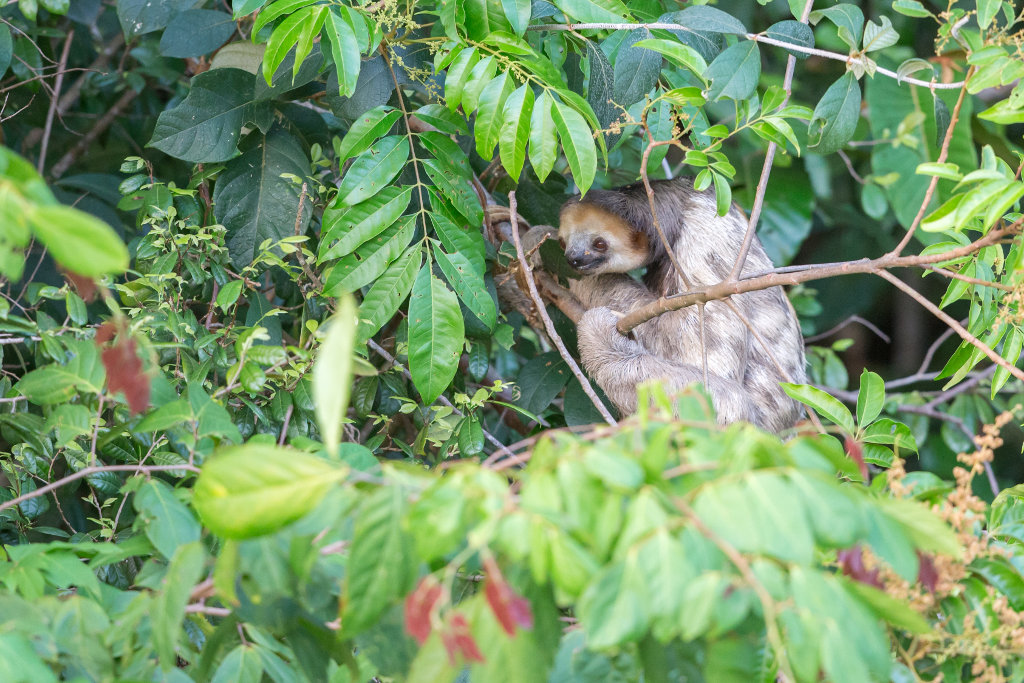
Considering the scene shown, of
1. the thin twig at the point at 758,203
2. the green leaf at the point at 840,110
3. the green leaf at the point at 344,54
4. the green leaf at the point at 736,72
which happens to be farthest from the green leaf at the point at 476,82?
the green leaf at the point at 840,110

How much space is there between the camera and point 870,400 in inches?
79.6

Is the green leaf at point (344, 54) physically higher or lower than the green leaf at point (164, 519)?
higher

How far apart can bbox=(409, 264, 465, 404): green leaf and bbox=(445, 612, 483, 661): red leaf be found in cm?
123

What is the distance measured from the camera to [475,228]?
8.09 ft

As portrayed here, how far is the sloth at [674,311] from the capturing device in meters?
2.96

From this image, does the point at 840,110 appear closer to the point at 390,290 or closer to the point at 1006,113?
the point at 1006,113

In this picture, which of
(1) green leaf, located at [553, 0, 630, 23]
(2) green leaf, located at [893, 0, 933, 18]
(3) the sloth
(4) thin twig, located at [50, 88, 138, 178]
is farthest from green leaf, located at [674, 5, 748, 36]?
(4) thin twig, located at [50, 88, 138, 178]

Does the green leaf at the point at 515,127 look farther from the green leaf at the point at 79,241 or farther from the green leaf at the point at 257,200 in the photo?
the green leaf at the point at 79,241

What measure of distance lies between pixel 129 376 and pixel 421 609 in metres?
0.64

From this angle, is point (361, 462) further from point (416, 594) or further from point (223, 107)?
point (223, 107)

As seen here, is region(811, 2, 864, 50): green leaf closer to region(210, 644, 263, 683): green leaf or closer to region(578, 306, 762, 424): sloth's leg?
region(578, 306, 762, 424): sloth's leg

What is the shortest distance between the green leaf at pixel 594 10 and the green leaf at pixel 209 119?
1.00m

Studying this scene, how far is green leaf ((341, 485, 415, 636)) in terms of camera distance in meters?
1.01

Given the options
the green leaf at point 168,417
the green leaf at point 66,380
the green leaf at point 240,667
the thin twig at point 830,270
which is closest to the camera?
the green leaf at point 240,667
